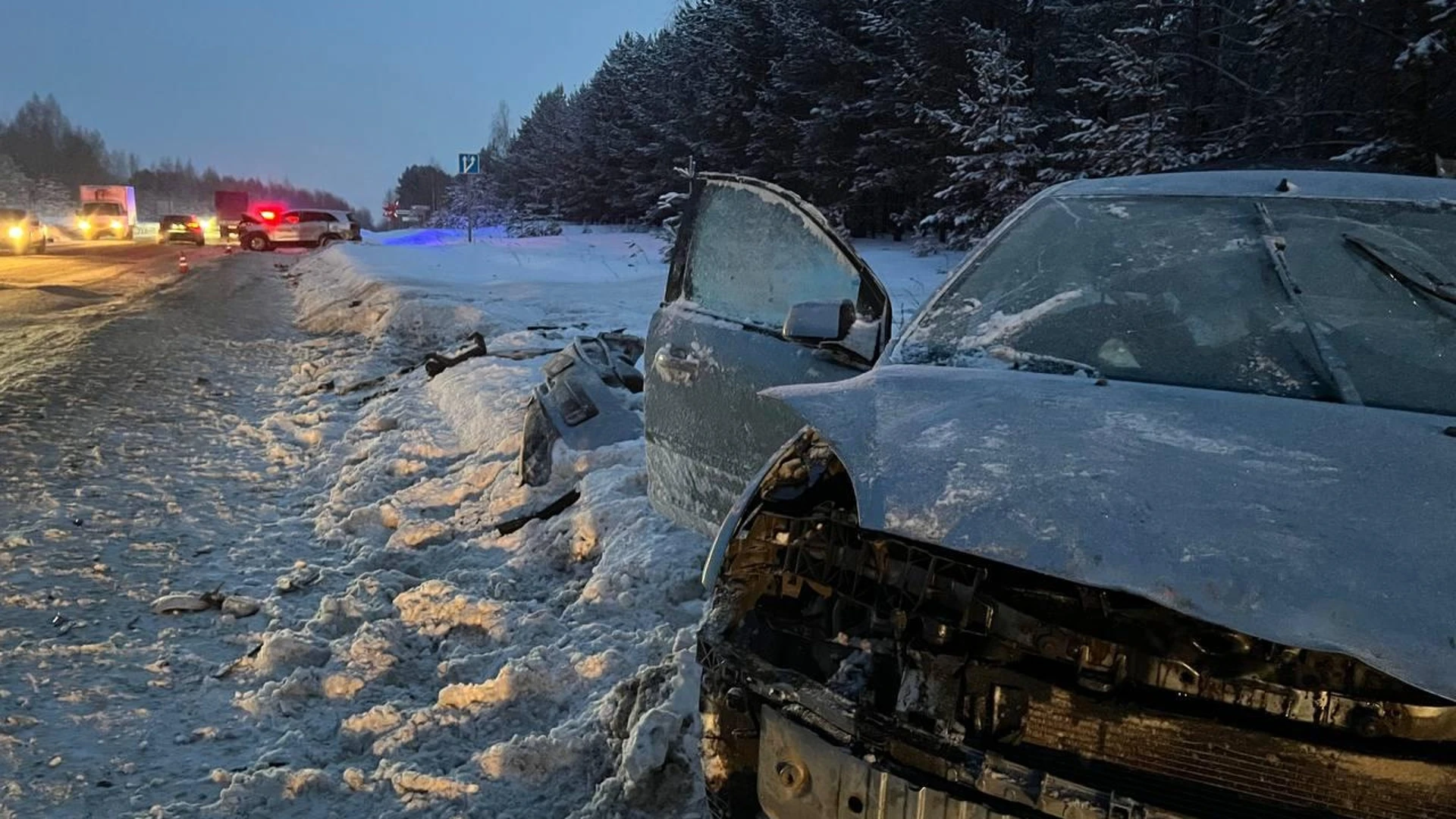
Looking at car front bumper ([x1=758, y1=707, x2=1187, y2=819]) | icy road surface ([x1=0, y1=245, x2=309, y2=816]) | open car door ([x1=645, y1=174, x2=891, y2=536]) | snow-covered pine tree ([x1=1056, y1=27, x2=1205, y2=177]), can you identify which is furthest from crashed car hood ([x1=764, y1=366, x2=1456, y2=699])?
snow-covered pine tree ([x1=1056, y1=27, x2=1205, y2=177])

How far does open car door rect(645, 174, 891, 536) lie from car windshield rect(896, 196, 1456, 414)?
54cm

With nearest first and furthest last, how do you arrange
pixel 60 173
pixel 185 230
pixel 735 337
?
pixel 735 337 → pixel 185 230 → pixel 60 173

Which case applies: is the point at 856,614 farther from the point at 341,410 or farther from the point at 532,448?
the point at 341,410

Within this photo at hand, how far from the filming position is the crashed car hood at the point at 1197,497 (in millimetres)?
1515

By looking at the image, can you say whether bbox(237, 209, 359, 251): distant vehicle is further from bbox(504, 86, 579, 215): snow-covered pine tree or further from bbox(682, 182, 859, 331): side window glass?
bbox(682, 182, 859, 331): side window glass

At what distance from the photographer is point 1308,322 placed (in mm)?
2633

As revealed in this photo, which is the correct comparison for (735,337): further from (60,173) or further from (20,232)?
(60,173)

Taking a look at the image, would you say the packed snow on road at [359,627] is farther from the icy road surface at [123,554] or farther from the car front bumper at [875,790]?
the car front bumper at [875,790]

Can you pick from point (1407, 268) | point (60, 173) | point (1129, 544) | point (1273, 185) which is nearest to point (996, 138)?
point (1273, 185)

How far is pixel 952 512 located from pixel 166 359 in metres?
11.0

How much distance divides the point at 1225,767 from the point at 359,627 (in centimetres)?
352

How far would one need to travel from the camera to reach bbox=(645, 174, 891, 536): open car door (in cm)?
375

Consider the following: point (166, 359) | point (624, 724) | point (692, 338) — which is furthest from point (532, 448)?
point (166, 359)

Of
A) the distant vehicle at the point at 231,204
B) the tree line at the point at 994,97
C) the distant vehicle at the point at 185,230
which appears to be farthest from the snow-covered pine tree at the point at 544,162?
the distant vehicle at the point at 185,230
